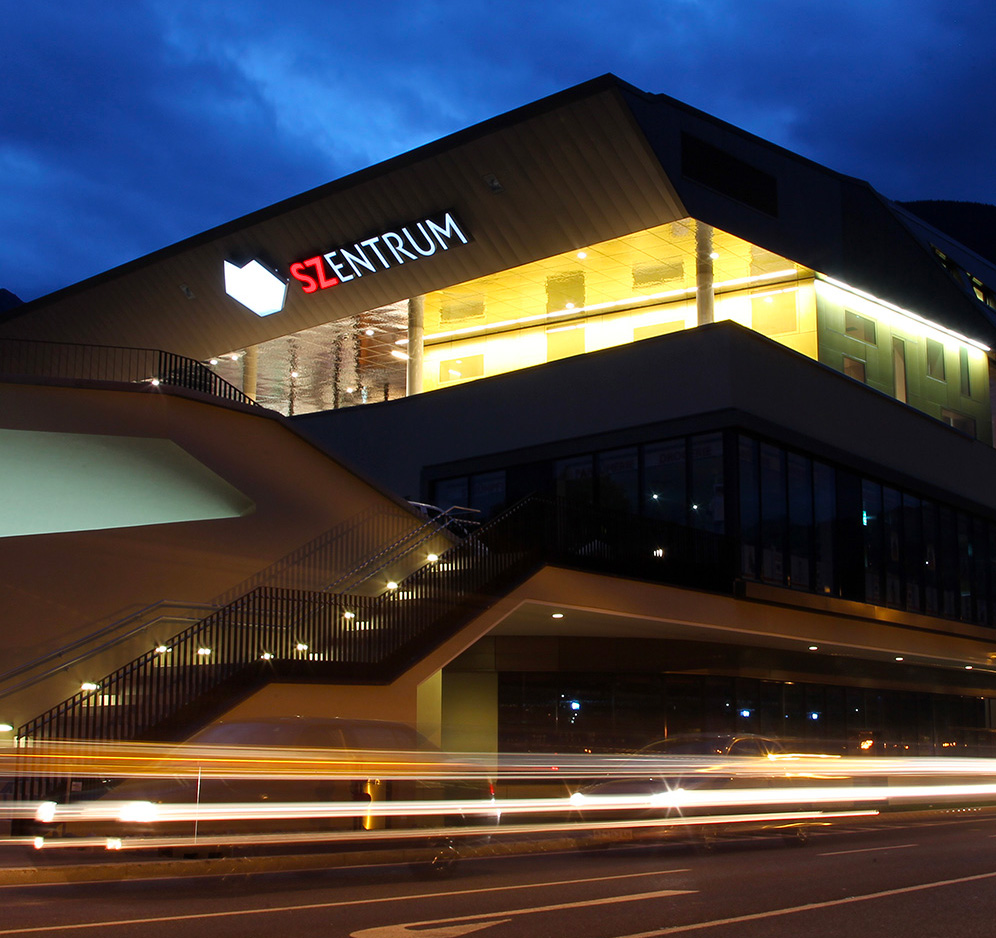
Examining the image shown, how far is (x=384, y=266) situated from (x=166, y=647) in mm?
15862

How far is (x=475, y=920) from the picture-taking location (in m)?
8.57

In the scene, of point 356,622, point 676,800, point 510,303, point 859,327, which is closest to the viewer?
point 676,800

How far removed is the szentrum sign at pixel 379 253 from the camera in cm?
2827

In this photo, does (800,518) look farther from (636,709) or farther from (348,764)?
(348,764)

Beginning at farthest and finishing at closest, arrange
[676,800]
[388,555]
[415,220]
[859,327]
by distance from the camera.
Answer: [859,327] → [415,220] → [388,555] → [676,800]

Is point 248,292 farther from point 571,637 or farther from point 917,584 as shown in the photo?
point 917,584

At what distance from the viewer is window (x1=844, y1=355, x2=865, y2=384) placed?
96.9 ft

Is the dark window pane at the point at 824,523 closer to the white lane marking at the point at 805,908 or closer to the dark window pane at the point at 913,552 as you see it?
the dark window pane at the point at 913,552

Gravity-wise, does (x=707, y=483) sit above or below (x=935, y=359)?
below

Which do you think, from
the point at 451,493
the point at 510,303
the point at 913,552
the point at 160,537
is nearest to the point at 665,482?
the point at 451,493

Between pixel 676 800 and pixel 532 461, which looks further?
pixel 532 461

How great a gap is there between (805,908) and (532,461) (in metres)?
18.6

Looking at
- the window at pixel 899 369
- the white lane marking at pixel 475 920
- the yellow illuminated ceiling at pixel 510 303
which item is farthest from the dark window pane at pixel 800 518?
the white lane marking at pixel 475 920

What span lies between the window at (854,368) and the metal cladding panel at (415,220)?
22.9 ft
